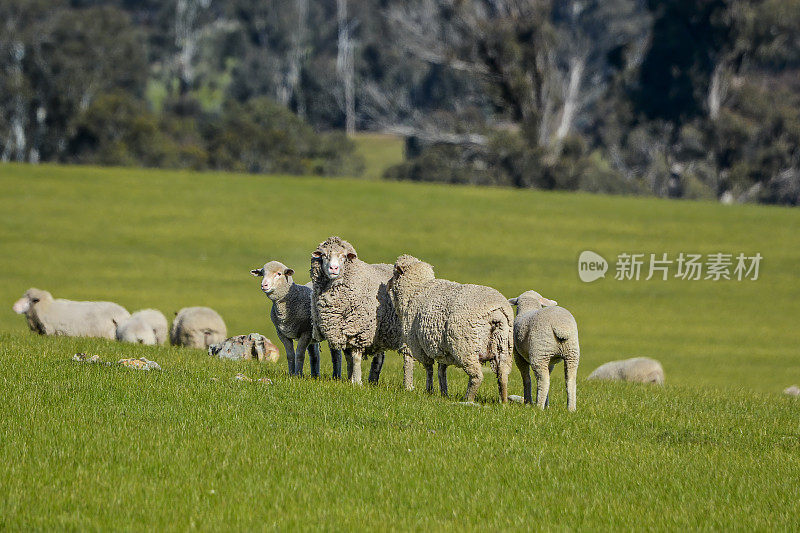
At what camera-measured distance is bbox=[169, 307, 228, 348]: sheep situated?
727 inches

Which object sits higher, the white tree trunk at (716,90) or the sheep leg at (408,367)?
the white tree trunk at (716,90)

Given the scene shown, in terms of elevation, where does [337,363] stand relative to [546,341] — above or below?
below

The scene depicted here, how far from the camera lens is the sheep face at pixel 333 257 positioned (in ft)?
40.7

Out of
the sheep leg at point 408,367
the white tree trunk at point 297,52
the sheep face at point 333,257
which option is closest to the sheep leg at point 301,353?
the sheep face at point 333,257

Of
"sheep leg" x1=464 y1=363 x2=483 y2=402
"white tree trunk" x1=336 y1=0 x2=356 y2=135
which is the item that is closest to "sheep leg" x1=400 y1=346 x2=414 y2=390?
"sheep leg" x1=464 y1=363 x2=483 y2=402

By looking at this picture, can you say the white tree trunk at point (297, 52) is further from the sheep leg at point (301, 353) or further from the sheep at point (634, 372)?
the sheep leg at point (301, 353)

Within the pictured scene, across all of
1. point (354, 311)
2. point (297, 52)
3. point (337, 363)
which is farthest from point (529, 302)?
point (297, 52)

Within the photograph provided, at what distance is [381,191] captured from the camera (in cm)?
4216

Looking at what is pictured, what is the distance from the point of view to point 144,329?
1819 cm

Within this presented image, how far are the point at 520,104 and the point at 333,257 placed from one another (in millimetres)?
48510

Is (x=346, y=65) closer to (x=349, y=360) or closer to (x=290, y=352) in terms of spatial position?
(x=290, y=352)

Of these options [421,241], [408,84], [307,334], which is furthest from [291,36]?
[307,334]

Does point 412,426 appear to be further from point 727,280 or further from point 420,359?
point 727,280

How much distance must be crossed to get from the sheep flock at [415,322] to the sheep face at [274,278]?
1 centimetres
